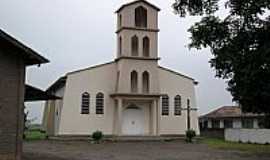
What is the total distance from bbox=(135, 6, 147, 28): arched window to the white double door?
755cm

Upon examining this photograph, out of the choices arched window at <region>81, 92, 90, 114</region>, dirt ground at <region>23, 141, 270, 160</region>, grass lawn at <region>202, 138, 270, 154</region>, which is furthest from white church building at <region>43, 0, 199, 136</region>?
dirt ground at <region>23, 141, 270, 160</region>

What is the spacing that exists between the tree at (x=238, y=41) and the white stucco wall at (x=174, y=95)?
2153 cm

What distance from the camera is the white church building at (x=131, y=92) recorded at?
126 feet

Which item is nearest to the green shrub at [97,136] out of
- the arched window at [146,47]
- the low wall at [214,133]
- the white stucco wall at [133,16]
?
the arched window at [146,47]

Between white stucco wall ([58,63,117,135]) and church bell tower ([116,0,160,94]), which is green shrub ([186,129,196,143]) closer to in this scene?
church bell tower ([116,0,160,94])

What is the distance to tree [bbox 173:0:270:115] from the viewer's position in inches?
668

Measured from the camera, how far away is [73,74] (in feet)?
127

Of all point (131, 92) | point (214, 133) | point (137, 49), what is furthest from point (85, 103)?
point (214, 133)

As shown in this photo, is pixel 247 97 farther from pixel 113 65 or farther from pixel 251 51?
pixel 113 65

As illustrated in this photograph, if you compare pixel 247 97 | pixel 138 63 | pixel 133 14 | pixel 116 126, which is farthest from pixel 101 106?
pixel 247 97

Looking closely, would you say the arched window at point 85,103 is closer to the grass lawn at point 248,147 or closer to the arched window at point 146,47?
the arched window at point 146,47

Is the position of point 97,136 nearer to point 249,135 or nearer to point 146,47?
point 146,47

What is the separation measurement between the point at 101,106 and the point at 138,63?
4.76 m

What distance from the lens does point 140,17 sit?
1633 inches
